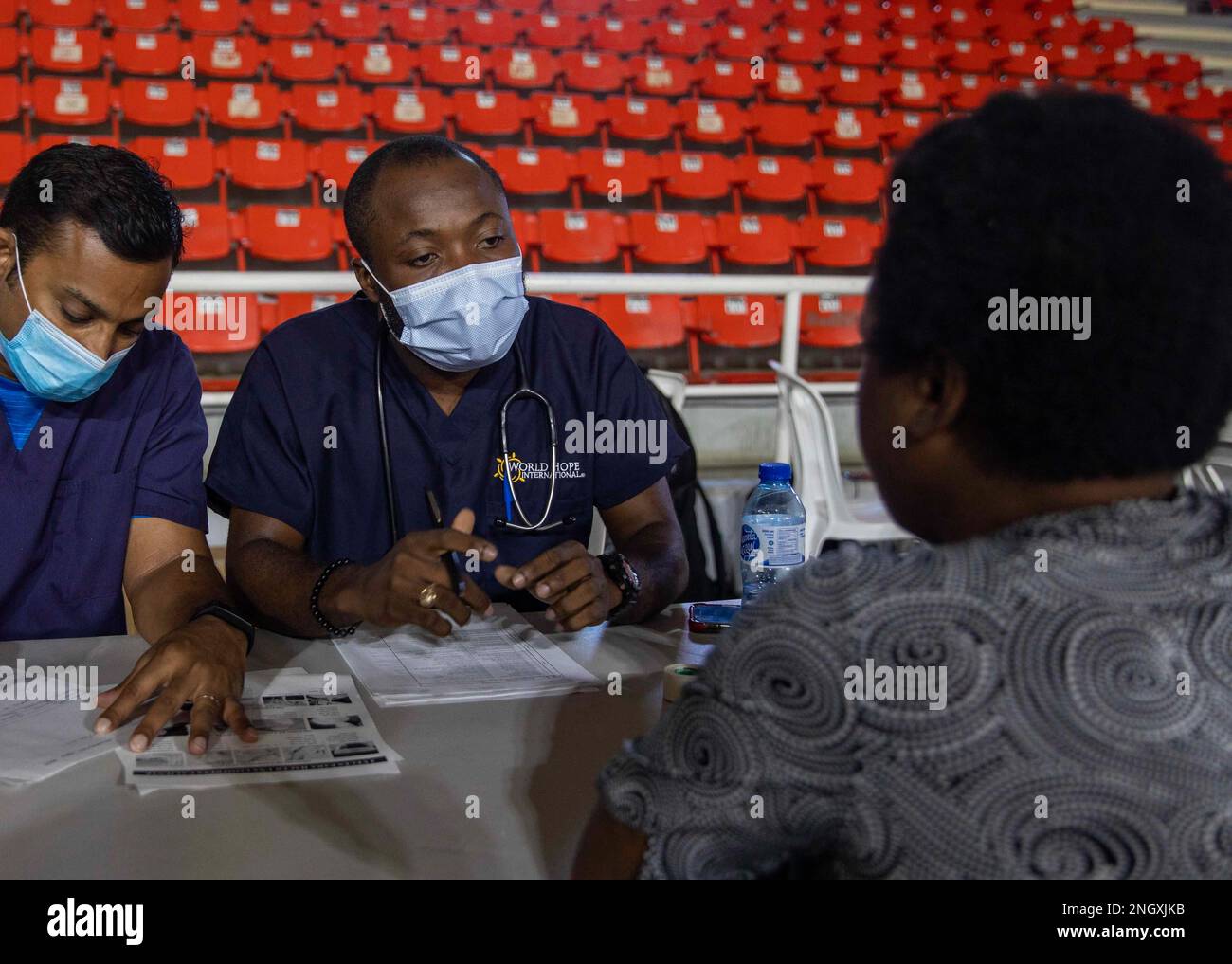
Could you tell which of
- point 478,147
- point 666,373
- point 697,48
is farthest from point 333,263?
point 666,373

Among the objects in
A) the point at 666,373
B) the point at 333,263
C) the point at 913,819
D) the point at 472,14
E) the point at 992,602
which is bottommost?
the point at 913,819

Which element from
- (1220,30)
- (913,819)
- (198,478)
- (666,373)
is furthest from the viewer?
(1220,30)

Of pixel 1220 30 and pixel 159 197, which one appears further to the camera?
pixel 1220 30

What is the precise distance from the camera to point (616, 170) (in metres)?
5.97

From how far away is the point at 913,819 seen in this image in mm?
574

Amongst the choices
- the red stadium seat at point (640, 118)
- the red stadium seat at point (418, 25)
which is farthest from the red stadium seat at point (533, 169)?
the red stadium seat at point (418, 25)

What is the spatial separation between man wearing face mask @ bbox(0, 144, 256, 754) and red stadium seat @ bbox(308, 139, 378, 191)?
13.5 ft

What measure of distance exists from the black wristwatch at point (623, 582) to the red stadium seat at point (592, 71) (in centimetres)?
564

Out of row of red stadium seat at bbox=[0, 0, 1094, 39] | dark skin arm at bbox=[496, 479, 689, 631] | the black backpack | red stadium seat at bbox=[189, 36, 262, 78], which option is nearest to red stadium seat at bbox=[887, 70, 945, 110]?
row of red stadium seat at bbox=[0, 0, 1094, 39]

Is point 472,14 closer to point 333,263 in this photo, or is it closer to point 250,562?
point 333,263

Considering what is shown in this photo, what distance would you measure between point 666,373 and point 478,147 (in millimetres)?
4050

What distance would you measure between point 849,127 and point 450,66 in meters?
2.52

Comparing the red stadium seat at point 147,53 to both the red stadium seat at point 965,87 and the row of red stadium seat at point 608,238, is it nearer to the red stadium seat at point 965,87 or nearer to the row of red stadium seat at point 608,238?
the row of red stadium seat at point 608,238

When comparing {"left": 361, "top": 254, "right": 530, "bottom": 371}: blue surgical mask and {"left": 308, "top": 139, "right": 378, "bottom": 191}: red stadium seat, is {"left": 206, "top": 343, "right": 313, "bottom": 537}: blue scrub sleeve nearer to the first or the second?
{"left": 361, "top": 254, "right": 530, "bottom": 371}: blue surgical mask
